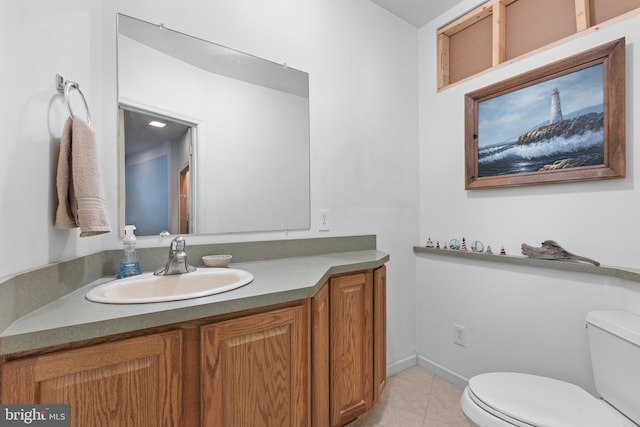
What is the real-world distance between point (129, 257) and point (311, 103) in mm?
1287

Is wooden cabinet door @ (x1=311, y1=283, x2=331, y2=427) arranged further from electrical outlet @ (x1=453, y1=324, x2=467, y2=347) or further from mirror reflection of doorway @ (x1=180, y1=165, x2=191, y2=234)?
electrical outlet @ (x1=453, y1=324, x2=467, y2=347)

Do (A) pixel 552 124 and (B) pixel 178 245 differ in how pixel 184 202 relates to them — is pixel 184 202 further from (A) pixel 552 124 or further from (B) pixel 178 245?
(A) pixel 552 124

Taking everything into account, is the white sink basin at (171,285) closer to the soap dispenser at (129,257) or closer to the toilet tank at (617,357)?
the soap dispenser at (129,257)

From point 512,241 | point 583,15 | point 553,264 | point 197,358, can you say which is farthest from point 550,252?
point 197,358

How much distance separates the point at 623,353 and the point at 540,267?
0.54 metres

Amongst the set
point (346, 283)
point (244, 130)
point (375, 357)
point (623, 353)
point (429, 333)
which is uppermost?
point (244, 130)

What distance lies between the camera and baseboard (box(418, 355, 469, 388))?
1953mm

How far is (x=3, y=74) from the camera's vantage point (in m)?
0.70

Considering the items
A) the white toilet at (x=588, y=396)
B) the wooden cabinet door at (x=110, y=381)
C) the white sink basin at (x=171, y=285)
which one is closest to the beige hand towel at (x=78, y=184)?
the white sink basin at (x=171, y=285)

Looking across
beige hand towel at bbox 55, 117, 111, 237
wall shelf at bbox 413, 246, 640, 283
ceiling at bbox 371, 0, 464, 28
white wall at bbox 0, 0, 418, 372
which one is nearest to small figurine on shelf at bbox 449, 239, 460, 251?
wall shelf at bbox 413, 246, 640, 283

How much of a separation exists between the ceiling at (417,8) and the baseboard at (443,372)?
8.42 feet

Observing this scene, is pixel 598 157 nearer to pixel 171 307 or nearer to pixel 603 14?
pixel 603 14

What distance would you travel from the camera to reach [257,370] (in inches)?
37.7

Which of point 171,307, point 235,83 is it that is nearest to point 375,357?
point 171,307
